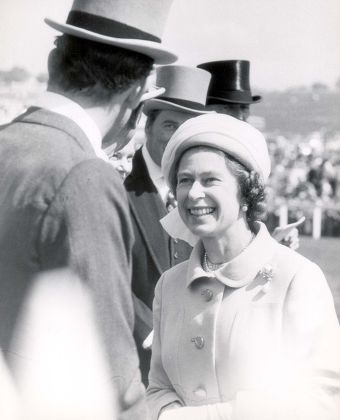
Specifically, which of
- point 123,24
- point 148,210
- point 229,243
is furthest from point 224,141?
point 148,210

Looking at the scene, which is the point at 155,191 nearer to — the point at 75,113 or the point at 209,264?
the point at 209,264

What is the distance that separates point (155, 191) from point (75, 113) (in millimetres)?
953

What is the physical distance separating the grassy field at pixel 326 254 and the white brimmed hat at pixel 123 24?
1923mm

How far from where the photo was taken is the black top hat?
243 cm

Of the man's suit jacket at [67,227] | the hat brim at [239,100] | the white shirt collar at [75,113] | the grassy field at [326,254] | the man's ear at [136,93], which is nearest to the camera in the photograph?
the man's suit jacket at [67,227]

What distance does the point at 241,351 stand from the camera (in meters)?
1.55

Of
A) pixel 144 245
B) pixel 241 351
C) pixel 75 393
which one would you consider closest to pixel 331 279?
pixel 144 245

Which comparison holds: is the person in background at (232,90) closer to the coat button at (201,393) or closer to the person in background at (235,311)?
the person in background at (235,311)

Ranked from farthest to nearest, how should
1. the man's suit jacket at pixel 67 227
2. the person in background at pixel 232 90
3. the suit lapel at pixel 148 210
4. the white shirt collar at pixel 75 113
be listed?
the person in background at pixel 232 90, the suit lapel at pixel 148 210, the white shirt collar at pixel 75 113, the man's suit jacket at pixel 67 227

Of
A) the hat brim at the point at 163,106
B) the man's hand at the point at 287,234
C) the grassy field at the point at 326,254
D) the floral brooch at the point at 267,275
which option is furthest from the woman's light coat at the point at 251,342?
the grassy field at the point at 326,254

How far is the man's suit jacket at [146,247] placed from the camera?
78.3 inches

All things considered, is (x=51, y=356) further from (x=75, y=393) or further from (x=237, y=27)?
(x=237, y=27)

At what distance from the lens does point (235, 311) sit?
5.21 ft

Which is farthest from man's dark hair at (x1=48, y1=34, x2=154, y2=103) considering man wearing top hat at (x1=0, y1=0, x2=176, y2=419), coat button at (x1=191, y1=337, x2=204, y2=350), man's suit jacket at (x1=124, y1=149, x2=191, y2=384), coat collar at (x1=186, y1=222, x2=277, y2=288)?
man's suit jacket at (x1=124, y1=149, x2=191, y2=384)
